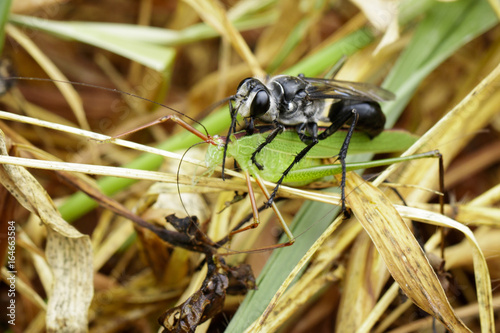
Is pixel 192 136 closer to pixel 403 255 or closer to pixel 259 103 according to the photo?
pixel 259 103

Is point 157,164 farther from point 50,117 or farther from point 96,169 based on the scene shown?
point 50,117

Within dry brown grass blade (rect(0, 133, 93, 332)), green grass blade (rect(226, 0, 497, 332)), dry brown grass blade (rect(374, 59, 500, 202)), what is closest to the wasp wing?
green grass blade (rect(226, 0, 497, 332))

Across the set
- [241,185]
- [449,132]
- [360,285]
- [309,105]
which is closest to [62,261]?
[241,185]

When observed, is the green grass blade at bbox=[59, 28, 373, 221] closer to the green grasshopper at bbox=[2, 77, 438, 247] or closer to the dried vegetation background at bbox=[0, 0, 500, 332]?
the dried vegetation background at bbox=[0, 0, 500, 332]

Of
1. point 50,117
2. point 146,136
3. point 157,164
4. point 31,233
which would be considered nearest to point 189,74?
point 146,136

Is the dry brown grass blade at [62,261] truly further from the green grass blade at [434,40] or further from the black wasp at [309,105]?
the green grass blade at [434,40]
